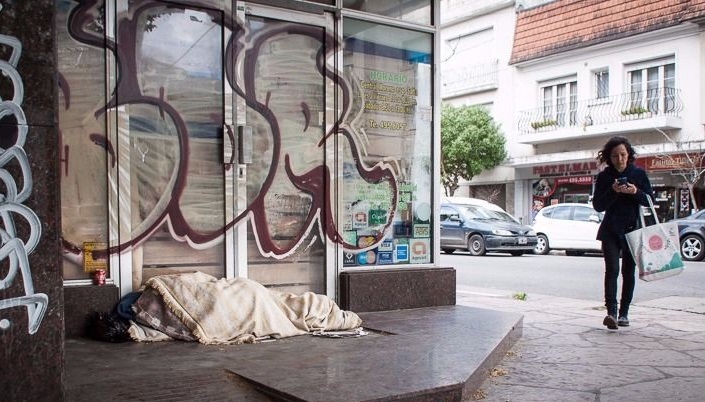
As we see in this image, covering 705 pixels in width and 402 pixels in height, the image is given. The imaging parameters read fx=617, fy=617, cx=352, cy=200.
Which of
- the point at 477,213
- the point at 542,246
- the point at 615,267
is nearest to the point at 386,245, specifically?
the point at 615,267

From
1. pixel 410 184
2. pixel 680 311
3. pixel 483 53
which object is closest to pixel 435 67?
pixel 410 184

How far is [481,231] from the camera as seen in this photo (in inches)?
694

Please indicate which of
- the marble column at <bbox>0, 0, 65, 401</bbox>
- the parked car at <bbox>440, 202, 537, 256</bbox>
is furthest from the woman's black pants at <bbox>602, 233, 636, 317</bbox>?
the parked car at <bbox>440, 202, 537, 256</bbox>

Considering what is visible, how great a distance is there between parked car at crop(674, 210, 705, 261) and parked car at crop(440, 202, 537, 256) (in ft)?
12.7

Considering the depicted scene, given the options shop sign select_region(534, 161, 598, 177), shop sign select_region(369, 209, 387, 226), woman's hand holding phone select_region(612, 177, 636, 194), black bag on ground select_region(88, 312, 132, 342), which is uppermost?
shop sign select_region(534, 161, 598, 177)

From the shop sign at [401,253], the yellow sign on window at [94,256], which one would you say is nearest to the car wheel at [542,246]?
the shop sign at [401,253]

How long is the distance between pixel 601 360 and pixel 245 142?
337 cm

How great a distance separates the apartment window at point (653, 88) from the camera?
833 inches

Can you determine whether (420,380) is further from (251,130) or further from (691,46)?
(691,46)

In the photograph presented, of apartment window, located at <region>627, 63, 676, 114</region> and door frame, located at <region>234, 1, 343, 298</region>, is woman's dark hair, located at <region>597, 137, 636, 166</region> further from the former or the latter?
apartment window, located at <region>627, 63, 676, 114</region>

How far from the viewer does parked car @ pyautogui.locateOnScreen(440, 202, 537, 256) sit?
1747 cm

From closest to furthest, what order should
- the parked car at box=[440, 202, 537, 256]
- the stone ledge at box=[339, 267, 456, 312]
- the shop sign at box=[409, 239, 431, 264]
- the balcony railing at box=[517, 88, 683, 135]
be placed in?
the stone ledge at box=[339, 267, 456, 312]
the shop sign at box=[409, 239, 431, 264]
the parked car at box=[440, 202, 537, 256]
the balcony railing at box=[517, 88, 683, 135]

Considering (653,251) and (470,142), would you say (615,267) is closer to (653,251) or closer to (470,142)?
(653,251)

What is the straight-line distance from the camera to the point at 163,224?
511cm
